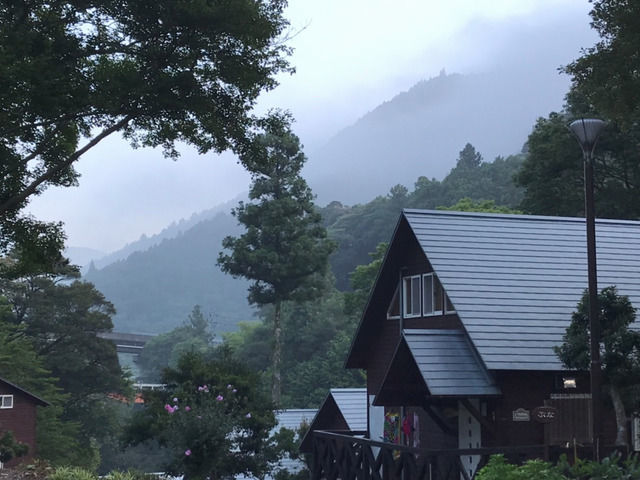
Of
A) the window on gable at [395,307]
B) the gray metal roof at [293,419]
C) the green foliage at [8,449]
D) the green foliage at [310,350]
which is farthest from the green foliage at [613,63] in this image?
the green foliage at [310,350]

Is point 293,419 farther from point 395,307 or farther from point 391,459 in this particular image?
point 391,459

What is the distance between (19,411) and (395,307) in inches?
1355

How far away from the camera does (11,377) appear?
60125 millimetres

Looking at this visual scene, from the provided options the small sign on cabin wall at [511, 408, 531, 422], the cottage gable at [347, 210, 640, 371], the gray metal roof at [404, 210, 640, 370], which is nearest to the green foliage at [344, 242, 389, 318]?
the cottage gable at [347, 210, 640, 371]

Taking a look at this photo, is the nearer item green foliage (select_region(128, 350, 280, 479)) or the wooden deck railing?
the wooden deck railing

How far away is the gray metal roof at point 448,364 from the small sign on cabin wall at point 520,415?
795 millimetres

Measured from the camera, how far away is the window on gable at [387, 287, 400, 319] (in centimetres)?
3091

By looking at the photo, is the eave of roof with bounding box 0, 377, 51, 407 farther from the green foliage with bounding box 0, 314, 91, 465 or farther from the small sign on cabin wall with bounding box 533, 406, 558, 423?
the small sign on cabin wall with bounding box 533, 406, 558, 423

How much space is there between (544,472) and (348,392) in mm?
30435

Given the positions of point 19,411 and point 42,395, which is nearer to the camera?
point 19,411

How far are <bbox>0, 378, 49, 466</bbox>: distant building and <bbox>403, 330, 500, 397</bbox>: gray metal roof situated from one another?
124 ft

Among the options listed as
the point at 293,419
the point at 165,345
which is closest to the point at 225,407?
the point at 293,419

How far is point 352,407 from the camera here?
40.9 m

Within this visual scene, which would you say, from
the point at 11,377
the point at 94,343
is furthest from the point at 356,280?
the point at 11,377
